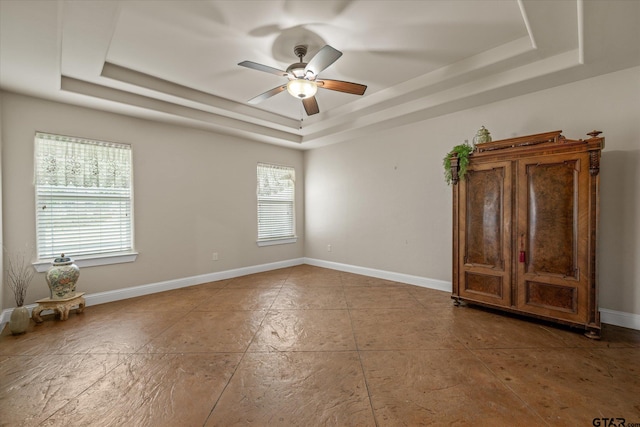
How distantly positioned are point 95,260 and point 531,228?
527 centimetres

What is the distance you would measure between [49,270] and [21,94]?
2061 millimetres

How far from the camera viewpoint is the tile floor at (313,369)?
1655 mm

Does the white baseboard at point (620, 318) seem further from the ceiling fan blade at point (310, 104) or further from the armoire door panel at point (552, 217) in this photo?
the ceiling fan blade at point (310, 104)

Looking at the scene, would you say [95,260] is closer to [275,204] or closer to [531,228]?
[275,204]

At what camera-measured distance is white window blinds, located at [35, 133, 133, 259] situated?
3.29 meters

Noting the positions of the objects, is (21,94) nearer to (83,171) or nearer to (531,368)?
(83,171)

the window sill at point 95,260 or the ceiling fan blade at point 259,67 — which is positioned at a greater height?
the ceiling fan blade at point 259,67

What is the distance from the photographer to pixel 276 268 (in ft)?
18.5

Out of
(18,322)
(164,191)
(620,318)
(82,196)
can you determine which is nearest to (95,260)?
(82,196)

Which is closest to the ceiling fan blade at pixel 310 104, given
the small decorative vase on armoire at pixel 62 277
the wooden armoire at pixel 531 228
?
the wooden armoire at pixel 531 228

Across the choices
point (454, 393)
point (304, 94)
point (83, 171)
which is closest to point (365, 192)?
point (304, 94)

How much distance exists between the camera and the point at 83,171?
353 centimetres

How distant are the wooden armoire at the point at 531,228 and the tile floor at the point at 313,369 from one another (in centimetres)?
28

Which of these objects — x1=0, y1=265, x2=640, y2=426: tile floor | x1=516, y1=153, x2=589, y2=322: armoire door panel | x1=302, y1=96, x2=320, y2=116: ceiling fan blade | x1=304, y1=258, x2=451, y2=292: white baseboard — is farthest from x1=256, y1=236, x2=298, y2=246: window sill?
x1=516, y1=153, x2=589, y2=322: armoire door panel
